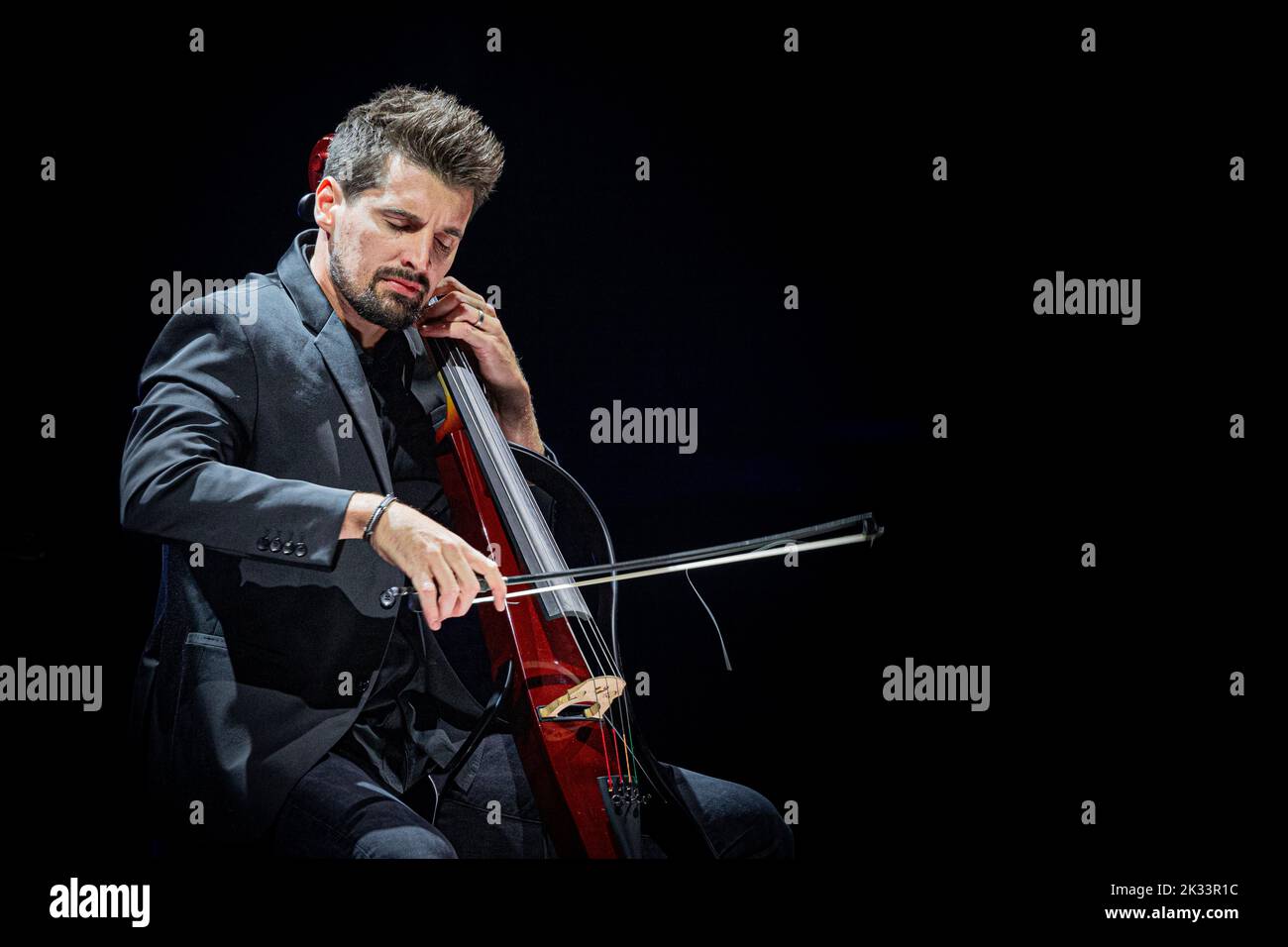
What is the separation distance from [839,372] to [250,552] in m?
1.32

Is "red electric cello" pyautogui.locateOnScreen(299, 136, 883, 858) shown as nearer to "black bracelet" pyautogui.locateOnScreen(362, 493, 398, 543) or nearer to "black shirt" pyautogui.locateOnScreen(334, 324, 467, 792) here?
"black shirt" pyautogui.locateOnScreen(334, 324, 467, 792)

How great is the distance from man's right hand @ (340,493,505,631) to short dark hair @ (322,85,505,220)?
67 cm

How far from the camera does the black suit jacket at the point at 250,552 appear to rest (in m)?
2.11

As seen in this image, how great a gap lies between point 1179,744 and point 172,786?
2.08 metres

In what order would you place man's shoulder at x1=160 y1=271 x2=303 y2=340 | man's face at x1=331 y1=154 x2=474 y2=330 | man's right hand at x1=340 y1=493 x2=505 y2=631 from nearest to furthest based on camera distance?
man's right hand at x1=340 y1=493 x2=505 y2=631
man's shoulder at x1=160 y1=271 x2=303 y2=340
man's face at x1=331 y1=154 x2=474 y2=330

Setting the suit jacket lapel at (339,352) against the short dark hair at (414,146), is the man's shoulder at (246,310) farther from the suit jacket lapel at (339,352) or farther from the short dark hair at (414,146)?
the short dark hair at (414,146)

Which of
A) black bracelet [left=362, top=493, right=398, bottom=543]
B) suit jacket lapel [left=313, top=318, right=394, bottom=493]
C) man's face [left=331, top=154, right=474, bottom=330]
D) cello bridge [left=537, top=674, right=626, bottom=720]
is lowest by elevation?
cello bridge [left=537, top=674, right=626, bottom=720]

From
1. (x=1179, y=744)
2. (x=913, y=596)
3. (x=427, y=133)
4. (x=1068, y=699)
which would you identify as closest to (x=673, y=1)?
(x=427, y=133)

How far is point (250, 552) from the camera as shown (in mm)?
2107

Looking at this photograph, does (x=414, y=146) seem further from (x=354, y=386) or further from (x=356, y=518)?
(x=356, y=518)

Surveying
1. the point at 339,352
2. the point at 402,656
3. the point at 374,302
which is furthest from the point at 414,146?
the point at 402,656

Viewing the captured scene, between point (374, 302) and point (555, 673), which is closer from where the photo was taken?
point (555, 673)

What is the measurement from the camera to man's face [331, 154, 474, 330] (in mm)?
2340

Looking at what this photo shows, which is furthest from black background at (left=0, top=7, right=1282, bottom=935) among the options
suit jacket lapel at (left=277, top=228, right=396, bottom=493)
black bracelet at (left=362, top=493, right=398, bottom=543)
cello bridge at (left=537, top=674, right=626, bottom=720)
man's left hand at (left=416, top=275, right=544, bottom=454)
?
black bracelet at (left=362, top=493, right=398, bottom=543)
